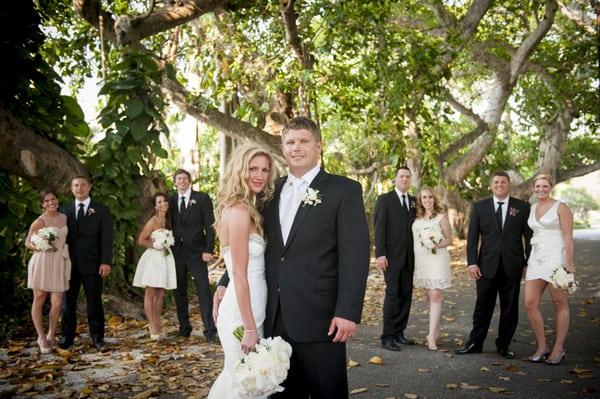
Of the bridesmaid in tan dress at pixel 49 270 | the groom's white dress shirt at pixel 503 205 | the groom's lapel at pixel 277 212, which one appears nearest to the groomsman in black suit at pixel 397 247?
the groom's white dress shirt at pixel 503 205

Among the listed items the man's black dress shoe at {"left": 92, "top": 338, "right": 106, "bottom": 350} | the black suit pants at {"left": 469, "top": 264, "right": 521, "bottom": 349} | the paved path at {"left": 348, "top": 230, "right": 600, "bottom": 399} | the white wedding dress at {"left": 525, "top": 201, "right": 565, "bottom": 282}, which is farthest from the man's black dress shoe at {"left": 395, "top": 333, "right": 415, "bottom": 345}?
the man's black dress shoe at {"left": 92, "top": 338, "right": 106, "bottom": 350}

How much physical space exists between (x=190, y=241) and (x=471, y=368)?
13.2ft

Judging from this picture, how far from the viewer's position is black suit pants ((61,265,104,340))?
705cm

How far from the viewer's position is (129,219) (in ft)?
30.8

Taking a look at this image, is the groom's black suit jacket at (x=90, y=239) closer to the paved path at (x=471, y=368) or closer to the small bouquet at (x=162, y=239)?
the small bouquet at (x=162, y=239)

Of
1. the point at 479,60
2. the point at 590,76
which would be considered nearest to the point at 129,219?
the point at 479,60

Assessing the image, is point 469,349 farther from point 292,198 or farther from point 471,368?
point 292,198


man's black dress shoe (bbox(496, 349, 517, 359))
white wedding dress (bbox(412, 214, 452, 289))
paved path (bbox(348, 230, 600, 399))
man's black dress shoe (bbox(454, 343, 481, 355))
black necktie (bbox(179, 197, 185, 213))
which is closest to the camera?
paved path (bbox(348, 230, 600, 399))

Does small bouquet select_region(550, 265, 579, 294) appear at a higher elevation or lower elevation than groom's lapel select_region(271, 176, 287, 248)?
lower

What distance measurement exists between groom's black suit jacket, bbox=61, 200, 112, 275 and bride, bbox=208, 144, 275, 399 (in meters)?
4.11

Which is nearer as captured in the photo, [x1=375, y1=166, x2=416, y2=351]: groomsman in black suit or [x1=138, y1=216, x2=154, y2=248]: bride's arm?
[x1=375, y1=166, x2=416, y2=351]: groomsman in black suit

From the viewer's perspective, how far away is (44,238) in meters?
6.71

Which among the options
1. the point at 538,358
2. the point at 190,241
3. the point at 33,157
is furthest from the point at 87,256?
the point at 538,358

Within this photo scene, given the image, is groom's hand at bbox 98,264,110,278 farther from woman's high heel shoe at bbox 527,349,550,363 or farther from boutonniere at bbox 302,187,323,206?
woman's high heel shoe at bbox 527,349,550,363
